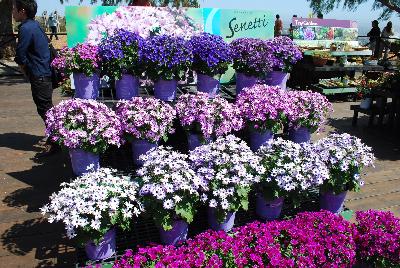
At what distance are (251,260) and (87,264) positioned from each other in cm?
135

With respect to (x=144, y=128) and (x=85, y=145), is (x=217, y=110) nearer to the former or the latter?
(x=144, y=128)

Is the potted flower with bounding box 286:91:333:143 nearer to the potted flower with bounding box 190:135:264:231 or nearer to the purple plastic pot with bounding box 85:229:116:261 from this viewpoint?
the potted flower with bounding box 190:135:264:231

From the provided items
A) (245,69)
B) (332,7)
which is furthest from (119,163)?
(332,7)

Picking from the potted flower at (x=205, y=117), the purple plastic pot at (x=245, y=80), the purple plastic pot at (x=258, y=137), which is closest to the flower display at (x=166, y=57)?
the potted flower at (x=205, y=117)

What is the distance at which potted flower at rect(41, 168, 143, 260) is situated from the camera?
3020 mm

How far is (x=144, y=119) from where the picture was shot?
4051 mm

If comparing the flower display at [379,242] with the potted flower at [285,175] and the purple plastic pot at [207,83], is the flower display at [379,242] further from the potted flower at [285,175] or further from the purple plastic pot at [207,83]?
the purple plastic pot at [207,83]

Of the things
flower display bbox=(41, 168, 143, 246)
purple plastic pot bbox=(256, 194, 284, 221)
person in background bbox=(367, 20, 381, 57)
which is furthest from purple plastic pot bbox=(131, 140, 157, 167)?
person in background bbox=(367, 20, 381, 57)

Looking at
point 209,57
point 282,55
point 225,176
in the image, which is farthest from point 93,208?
point 282,55

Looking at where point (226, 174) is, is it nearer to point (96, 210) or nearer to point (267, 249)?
point (267, 249)

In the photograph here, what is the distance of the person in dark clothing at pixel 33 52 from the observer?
18.3 ft

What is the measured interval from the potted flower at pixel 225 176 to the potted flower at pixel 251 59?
1778 mm

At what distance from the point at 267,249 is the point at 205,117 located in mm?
1603

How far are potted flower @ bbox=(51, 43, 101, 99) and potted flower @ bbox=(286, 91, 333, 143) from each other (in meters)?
2.40
